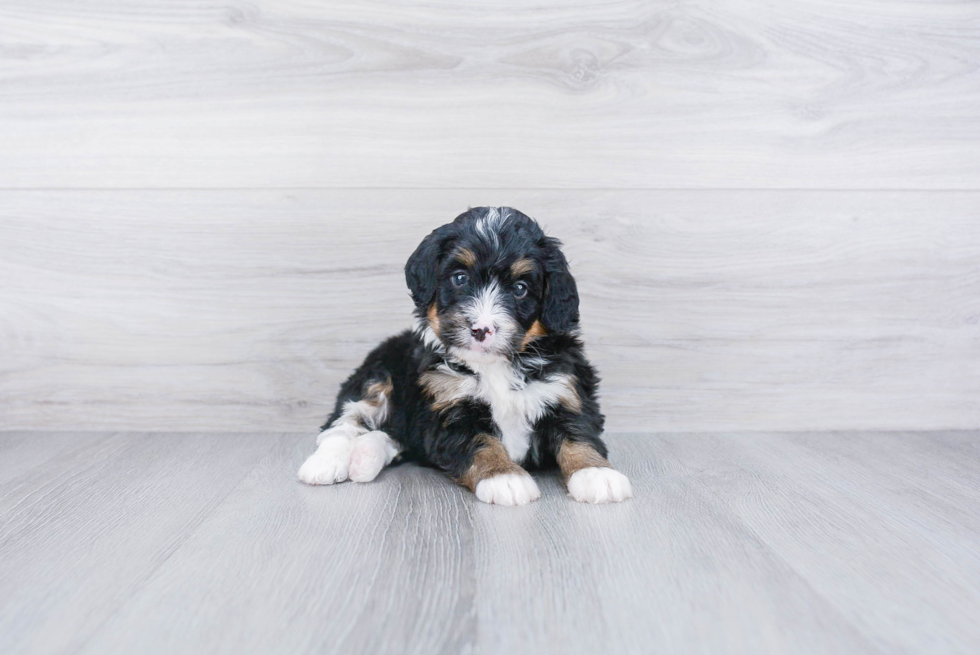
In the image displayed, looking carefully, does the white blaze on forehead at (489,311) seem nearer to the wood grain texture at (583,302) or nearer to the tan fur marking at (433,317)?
the tan fur marking at (433,317)

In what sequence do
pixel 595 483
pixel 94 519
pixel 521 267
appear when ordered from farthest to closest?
pixel 521 267 → pixel 595 483 → pixel 94 519

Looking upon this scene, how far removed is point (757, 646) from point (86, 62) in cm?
279

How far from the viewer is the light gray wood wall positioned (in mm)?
2688

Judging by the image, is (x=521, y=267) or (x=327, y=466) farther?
(x=327, y=466)

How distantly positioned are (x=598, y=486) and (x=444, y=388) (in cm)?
52

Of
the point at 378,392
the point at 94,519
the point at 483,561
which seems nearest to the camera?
the point at 483,561

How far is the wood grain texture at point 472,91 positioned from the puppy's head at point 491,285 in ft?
2.41

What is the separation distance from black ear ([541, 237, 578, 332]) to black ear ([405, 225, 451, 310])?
0.28m

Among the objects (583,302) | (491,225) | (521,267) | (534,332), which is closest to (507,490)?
(534,332)

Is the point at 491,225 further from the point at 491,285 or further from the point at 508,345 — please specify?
the point at 508,345

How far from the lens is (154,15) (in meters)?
2.68

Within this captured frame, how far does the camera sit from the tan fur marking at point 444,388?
2.09 meters

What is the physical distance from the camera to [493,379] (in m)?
2.10

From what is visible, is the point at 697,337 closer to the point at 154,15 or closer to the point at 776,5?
the point at 776,5
